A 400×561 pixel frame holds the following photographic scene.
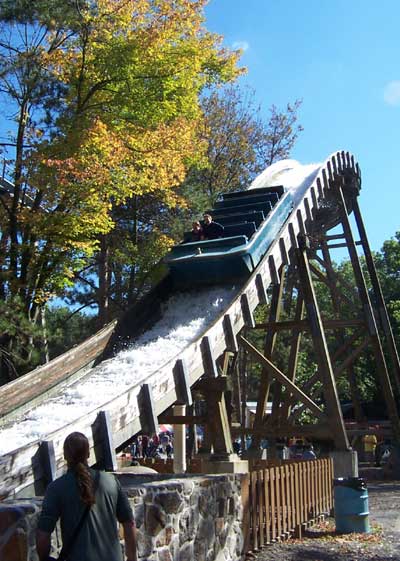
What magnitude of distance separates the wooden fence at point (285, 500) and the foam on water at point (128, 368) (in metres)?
2.03

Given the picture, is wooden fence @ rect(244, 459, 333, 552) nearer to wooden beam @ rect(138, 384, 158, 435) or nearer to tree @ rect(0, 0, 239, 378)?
wooden beam @ rect(138, 384, 158, 435)

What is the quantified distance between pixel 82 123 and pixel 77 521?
1413cm

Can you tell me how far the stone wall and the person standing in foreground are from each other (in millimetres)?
721

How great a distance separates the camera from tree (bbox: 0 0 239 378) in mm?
16438

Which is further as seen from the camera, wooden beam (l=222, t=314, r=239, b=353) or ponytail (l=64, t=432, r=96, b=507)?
wooden beam (l=222, t=314, r=239, b=353)

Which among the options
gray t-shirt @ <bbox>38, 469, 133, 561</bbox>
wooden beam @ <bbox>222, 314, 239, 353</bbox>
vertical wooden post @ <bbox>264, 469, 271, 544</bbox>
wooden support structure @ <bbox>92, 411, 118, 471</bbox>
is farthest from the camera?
wooden beam @ <bbox>222, 314, 239, 353</bbox>

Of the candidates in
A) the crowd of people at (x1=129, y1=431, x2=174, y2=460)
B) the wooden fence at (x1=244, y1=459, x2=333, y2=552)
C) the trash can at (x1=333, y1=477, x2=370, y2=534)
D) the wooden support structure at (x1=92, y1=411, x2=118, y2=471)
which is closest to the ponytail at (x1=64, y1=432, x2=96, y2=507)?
the wooden support structure at (x1=92, y1=411, x2=118, y2=471)

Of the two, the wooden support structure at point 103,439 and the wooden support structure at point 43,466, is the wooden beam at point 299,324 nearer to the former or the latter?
the wooden support structure at point 103,439

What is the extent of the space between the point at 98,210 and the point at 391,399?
848 cm

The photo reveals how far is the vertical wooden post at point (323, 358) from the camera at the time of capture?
13086 millimetres

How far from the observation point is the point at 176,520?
6.50 m

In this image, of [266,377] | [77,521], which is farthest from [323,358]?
[77,521]

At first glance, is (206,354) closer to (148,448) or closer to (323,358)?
(323,358)

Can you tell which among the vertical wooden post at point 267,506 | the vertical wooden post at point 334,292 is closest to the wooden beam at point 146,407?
the vertical wooden post at point 267,506
